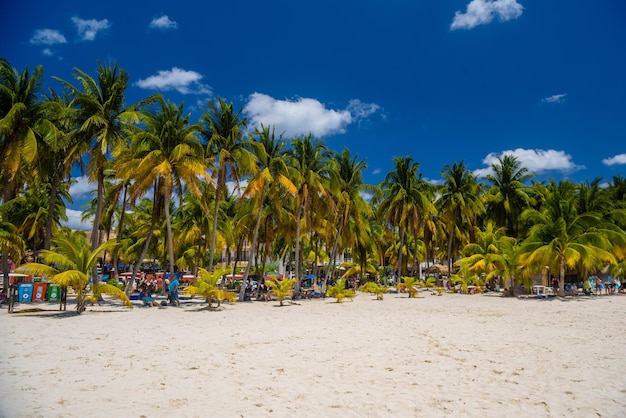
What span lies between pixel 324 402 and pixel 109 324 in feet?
28.7

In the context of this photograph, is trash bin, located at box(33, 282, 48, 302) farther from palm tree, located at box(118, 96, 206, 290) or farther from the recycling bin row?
palm tree, located at box(118, 96, 206, 290)

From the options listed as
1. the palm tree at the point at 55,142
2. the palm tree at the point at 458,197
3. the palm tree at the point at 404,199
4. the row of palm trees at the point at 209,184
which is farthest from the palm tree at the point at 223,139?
the palm tree at the point at 458,197

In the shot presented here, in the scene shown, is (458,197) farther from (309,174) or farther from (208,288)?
(208,288)

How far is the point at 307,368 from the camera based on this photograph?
732cm

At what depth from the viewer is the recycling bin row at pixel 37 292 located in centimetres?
1595

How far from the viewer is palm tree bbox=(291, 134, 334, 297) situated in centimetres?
2383

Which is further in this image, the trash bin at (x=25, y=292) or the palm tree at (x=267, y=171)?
the palm tree at (x=267, y=171)

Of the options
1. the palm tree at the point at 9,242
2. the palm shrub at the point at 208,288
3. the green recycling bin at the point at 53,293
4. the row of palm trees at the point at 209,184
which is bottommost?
the green recycling bin at the point at 53,293

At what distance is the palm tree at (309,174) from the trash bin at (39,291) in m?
12.5

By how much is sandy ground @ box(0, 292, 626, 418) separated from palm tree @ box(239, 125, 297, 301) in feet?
31.1

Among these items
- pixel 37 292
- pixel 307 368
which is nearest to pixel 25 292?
pixel 37 292

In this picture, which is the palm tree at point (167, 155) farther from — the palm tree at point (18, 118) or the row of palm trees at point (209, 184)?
the palm tree at point (18, 118)

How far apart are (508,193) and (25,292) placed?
3737 centimetres

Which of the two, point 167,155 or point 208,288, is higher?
point 167,155
